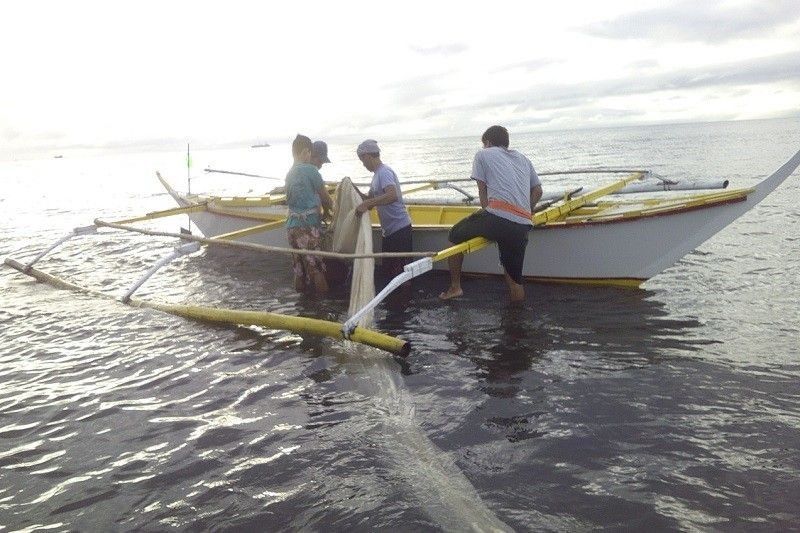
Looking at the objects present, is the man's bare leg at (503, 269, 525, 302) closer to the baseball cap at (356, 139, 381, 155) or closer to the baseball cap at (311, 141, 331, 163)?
the baseball cap at (356, 139, 381, 155)

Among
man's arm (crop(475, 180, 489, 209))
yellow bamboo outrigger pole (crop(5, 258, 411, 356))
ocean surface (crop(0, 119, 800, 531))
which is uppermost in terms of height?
man's arm (crop(475, 180, 489, 209))

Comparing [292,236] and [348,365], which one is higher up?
[292,236]

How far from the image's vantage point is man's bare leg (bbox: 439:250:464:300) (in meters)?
8.77

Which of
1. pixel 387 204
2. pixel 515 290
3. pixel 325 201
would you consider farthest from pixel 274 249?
pixel 515 290

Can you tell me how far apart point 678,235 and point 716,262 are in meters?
3.66

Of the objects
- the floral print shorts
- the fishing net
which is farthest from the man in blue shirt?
the fishing net

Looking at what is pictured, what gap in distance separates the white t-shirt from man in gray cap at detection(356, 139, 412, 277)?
1416mm

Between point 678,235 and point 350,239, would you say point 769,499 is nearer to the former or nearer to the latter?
point 678,235

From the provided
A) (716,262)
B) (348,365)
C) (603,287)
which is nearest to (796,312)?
(603,287)

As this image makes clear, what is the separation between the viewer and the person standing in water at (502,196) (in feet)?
24.7

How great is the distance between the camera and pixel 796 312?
7746 millimetres

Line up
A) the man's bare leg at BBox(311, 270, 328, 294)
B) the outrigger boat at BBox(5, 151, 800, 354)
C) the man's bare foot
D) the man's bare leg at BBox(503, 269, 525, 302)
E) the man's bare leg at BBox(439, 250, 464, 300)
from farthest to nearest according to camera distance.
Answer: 1. the man's bare leg at BBox(311, 270, 328, 294)
2. the man's bare foot
3. the man's bare leg at BBox(439, 250, 464, 300)
4. the man's bare leg at BBox(503, 269, 525, 302)
5. the outrigger boat at BBox(5, 151, 800, 354)

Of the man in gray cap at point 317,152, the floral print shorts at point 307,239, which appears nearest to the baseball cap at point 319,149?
the man in gray cap at point 317,152

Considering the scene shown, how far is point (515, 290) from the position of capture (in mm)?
8227
